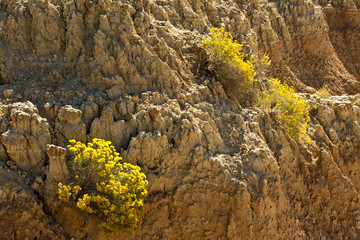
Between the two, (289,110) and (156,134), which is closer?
(156,134)

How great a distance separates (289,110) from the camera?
8609 millimetres

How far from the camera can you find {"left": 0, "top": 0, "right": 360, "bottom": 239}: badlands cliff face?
19.5ft

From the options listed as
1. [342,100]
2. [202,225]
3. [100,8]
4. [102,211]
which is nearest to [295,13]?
[342,100]

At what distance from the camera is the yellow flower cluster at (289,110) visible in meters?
8.40

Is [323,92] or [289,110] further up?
[289,110]

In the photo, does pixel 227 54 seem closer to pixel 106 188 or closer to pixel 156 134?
pixel 156 134

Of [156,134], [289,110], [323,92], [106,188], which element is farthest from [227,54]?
[323,92]

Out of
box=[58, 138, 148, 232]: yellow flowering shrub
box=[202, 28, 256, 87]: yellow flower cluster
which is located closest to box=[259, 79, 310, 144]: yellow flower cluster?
box=[202, 28, 256, 87]: yellow flower cluster

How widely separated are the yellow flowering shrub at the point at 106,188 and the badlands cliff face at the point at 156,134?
215 millimetres

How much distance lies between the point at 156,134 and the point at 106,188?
1.26m

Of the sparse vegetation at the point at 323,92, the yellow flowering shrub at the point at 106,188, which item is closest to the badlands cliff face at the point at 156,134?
the yellow flowering shrub at the point at 106,188

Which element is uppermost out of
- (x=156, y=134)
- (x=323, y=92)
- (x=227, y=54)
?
(x=227, y=54)

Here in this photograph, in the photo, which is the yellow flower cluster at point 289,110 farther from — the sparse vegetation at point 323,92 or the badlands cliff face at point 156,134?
the sparse vegetation at point 323,92

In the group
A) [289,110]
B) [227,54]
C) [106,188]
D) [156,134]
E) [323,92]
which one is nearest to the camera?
[106,188]
